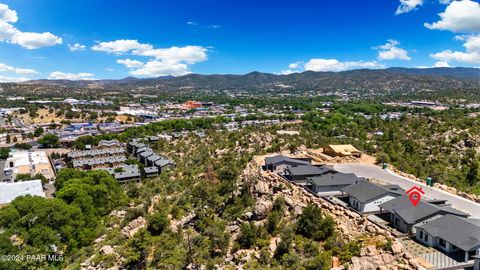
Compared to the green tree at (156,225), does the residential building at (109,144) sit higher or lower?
lower

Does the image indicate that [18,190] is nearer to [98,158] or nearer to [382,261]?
[98,158]

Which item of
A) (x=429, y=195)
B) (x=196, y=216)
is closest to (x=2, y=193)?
(x=196, y=216)

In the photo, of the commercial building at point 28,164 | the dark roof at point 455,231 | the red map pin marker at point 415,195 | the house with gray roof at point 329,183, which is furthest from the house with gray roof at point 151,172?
the dark roof at point 455,231

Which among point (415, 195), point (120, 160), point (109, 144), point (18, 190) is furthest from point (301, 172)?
point (109, 144)

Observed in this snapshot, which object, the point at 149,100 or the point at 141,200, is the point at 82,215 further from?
the point at 149,100

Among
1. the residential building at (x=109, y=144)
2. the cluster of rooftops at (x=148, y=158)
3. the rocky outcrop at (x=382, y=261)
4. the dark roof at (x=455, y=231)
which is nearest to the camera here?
the rocky outcrop at (x=382, y=261)

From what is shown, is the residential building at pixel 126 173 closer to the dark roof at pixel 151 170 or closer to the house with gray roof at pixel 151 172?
the house with gray roof at pixel 151 172

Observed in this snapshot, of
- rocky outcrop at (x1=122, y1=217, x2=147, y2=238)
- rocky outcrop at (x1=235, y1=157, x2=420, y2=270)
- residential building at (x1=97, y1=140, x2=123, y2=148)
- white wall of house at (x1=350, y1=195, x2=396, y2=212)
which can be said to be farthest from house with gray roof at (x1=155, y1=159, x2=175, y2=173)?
white wall of house at (x1=350, y1=195, x2=396, y2=212)
